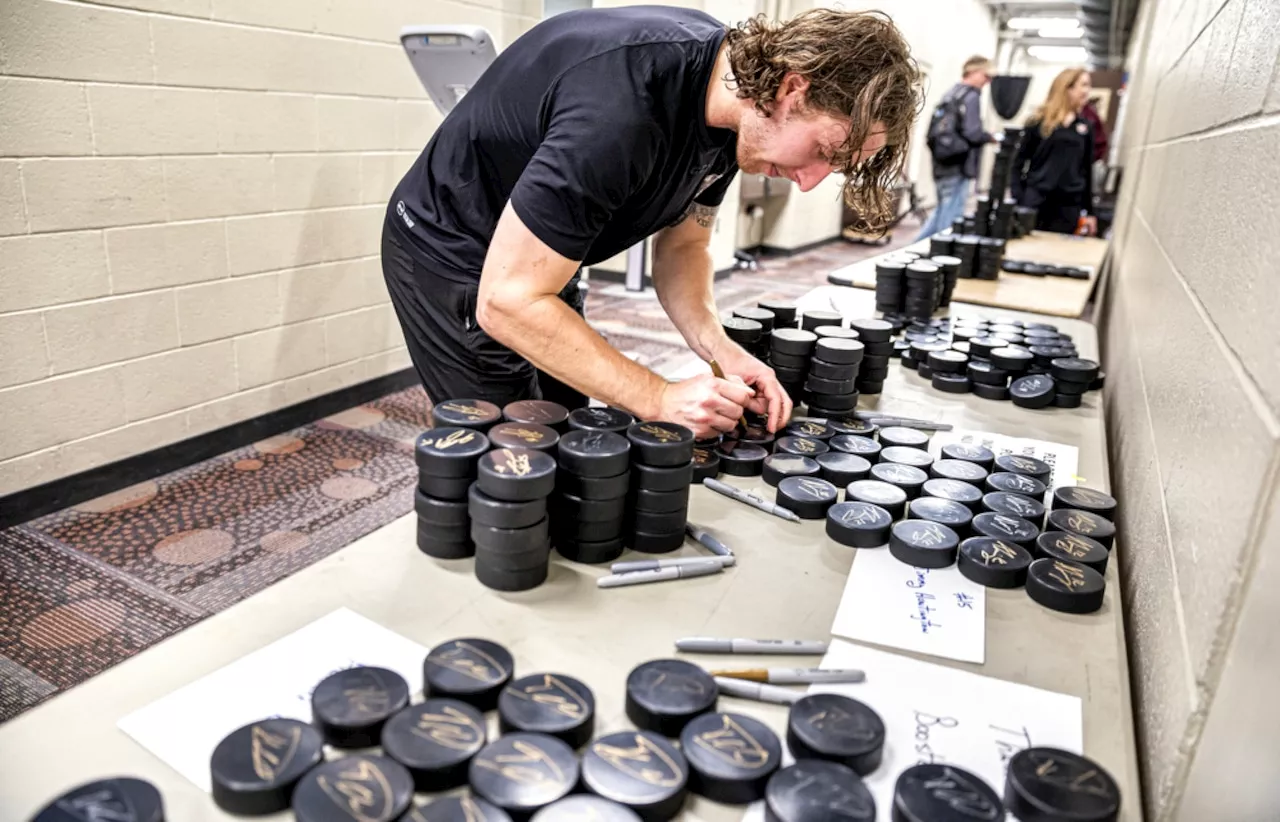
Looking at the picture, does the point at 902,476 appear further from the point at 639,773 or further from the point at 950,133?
the point at 950,133

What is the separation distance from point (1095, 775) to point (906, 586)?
1.20 ft

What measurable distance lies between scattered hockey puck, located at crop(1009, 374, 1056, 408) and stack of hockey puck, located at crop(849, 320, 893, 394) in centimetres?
30

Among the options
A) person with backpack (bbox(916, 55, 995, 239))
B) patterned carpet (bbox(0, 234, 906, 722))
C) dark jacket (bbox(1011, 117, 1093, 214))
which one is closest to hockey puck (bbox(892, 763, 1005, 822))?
patterned carpet (bbox(0, 234, 906, 722))

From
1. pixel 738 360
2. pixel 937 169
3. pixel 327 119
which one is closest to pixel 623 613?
pixel 738 360

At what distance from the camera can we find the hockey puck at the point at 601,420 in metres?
1.18

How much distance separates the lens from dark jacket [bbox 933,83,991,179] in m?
6.27

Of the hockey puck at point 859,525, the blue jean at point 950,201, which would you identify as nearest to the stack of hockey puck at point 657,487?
the hockey puck at point 859,525

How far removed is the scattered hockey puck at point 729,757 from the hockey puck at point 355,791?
251 millimetres

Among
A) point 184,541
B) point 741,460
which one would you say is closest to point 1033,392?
point 741,460

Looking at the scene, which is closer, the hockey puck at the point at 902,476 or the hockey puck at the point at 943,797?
the hockey puck at the point at 943,797

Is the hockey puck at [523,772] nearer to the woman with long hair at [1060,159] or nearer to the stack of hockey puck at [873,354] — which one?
the stack of hockey puck at [873,354]

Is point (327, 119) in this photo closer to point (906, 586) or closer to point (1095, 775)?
point (906, 586)

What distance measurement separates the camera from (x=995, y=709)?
905mm

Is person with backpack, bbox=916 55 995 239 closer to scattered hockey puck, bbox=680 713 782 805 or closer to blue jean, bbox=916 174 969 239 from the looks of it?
blue jean, bbox=916 174 969 239
